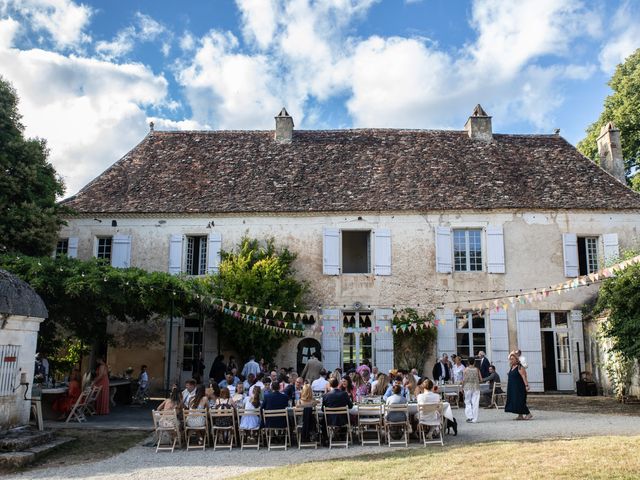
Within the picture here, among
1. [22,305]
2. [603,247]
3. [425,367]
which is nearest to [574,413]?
[425,367]

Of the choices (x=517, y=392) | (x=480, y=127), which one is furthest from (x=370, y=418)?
(x=480, y=127)

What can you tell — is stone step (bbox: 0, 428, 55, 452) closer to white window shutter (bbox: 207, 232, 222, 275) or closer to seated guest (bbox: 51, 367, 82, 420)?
seated guest (bbox: 51, 367, 82, 420)

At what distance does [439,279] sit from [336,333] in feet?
10.9

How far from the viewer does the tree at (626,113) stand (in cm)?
2200

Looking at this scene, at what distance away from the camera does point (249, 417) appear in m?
Result: 9.71

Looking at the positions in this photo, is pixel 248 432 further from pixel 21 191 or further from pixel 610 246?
pixel 610 246

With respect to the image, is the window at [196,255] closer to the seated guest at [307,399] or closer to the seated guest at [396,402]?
the seated guest at [307,399]

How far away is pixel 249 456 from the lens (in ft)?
29.2

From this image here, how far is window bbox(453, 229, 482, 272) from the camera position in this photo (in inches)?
677

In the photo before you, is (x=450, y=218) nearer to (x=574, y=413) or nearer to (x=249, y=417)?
(x=574, y=413)

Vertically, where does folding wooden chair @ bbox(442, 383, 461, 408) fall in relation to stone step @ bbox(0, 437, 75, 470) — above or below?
above

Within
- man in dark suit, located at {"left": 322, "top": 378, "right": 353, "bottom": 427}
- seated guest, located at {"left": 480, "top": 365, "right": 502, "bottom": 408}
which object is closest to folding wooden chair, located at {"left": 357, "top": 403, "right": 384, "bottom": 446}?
man in dark suit, located at {"left": 322, "top": 378, "right": 353, "bottom": 427}

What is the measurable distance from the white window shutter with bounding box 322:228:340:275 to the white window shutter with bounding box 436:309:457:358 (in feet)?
10.4

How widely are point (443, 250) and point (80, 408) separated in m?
10.3
